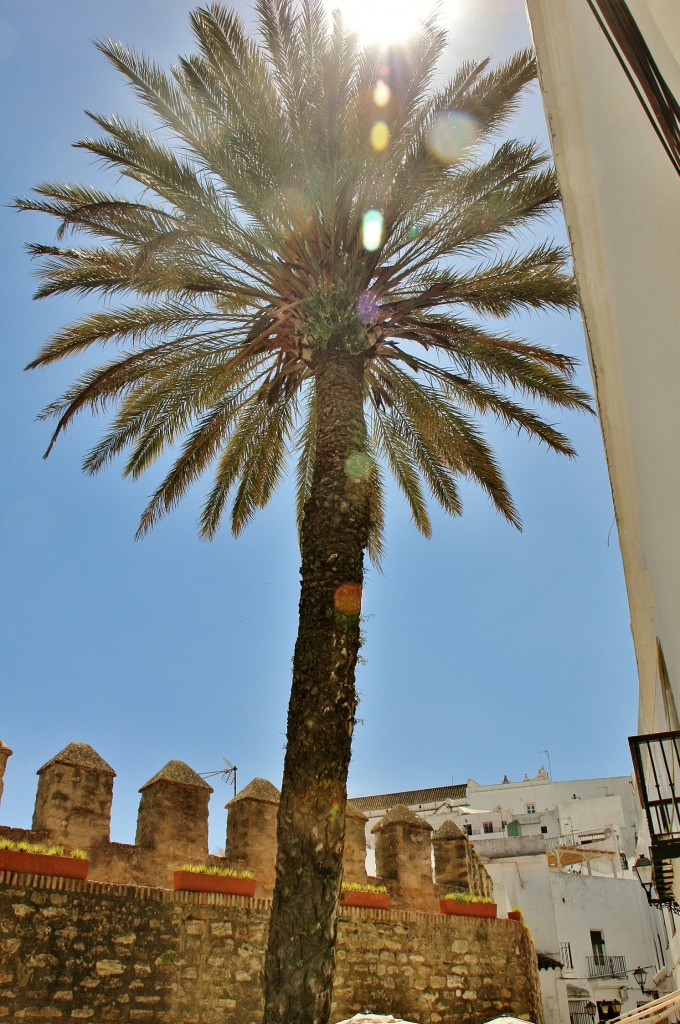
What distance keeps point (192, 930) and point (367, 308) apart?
5.87 m

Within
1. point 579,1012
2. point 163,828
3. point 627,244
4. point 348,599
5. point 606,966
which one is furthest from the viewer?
point 606,966

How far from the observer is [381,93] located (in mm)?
7066

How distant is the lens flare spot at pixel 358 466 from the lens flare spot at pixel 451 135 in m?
2.65

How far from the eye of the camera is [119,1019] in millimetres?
6688

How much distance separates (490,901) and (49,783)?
6.10 meters

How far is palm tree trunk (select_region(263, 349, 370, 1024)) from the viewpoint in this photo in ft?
17.7

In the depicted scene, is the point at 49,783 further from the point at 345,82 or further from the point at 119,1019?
the point at 345,82

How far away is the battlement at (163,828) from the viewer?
25.6ft

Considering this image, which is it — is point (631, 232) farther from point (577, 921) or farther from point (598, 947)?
point (598, 947)

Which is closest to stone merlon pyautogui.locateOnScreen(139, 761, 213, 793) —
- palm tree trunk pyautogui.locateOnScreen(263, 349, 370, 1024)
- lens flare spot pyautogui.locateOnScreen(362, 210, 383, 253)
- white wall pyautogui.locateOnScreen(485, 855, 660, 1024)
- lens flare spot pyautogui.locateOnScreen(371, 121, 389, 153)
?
palm tree trunk pyautogui.locateOnScreen(263, 349, 370, 1024)

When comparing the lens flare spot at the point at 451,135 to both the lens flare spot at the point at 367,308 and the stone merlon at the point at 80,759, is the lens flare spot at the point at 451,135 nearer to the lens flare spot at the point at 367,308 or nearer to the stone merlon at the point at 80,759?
the lens flare spot at the point at 367,308

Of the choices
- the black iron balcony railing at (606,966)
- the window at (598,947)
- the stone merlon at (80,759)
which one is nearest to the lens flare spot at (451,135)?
the stone merlon at (80,759)

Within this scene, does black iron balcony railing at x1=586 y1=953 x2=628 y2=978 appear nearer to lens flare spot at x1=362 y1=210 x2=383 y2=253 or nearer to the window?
the window

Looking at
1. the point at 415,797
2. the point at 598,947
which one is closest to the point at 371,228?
the point at 598,947
